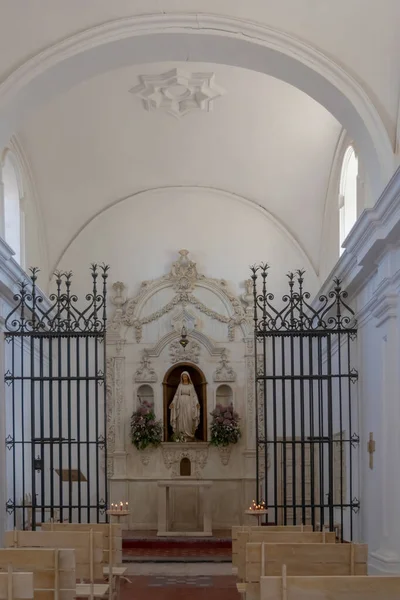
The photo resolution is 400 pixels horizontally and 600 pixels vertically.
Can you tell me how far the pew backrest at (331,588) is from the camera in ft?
20.6

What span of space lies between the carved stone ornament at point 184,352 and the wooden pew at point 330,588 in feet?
41.4

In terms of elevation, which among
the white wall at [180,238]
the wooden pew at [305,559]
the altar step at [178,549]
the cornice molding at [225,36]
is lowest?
the altar step at [178,549]

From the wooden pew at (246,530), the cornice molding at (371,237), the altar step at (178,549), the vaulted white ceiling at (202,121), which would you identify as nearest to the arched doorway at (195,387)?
the altar step at (178,549)

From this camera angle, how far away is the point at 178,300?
19.0m

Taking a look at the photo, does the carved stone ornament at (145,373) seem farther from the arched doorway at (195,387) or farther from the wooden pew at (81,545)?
the wooden pew at (81,545)

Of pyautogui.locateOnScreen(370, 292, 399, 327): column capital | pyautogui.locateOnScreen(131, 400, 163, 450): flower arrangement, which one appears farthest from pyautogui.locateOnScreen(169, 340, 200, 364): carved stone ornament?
pyautogui.locateOnScreen(370, 292, 399, 327): column capital

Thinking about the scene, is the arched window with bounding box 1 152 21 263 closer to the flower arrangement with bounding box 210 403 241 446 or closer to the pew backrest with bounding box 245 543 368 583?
the flower arrangement with bounding box 210 403 241 446

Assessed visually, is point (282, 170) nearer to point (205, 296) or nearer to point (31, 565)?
point (205, 296)

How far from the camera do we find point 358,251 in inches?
478

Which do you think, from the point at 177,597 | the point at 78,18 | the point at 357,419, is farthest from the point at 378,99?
the point at 177,597

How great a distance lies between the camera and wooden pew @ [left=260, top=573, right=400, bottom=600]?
6.27 metres

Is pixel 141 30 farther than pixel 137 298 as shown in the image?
No

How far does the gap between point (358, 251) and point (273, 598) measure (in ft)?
21.5

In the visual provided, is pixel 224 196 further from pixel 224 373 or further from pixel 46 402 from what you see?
pixel 46 402
